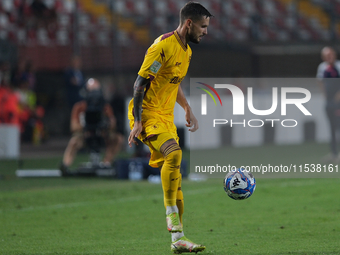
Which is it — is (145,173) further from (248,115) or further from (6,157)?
(6,157)

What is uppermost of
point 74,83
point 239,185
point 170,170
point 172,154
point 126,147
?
point 74,83

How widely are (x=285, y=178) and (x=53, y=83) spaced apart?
45.1 ft

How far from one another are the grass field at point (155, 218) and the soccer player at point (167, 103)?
0.42 m

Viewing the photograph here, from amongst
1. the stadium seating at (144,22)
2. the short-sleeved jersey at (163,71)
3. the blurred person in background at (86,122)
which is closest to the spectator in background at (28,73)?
the stadium seating at (144,22)

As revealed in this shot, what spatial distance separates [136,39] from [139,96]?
58.5 feet

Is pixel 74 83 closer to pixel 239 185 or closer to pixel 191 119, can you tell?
pixel 191 119

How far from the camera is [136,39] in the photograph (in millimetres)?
22672

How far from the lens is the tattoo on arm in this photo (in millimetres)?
5137

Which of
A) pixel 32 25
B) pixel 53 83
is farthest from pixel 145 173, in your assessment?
pixel 53 83

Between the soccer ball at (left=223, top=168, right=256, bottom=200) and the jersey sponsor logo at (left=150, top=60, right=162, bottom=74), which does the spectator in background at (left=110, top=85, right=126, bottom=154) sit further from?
the jersey sponsor logo at (left=150, top=60, right=162, bottom=74)

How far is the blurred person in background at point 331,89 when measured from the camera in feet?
44.6

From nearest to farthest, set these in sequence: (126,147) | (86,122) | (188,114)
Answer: (188,114) < (86,122) < (126,147)

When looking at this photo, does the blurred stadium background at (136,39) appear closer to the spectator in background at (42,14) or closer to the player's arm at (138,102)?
the spectator in background at (42,14)

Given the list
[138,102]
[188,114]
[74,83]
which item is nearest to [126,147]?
[74,83]
